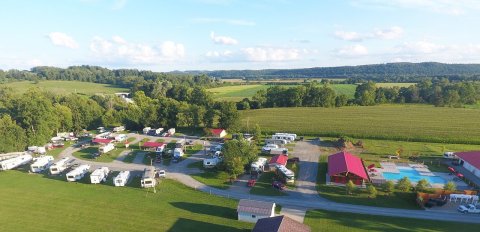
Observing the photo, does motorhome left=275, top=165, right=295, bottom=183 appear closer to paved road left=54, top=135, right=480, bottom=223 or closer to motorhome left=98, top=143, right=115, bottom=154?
paved road left=54, top=135, right=480, bottom=223

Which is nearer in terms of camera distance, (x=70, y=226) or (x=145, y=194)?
(x=70, y=226)

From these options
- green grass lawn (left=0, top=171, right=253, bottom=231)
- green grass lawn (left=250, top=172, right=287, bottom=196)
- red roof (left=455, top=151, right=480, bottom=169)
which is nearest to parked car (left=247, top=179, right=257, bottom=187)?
green grass lawn (left=250, top=172, right=287, bottom=196)

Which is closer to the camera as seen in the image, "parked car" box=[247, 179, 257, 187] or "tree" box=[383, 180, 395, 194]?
"tree" box=[383, 180, 395, 194]

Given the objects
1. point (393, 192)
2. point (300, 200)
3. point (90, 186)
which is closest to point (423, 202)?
point (393, 192)

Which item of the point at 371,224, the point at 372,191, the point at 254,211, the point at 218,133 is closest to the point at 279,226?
the point at 254,211

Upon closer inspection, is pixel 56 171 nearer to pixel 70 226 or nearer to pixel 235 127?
pixel 70 226
